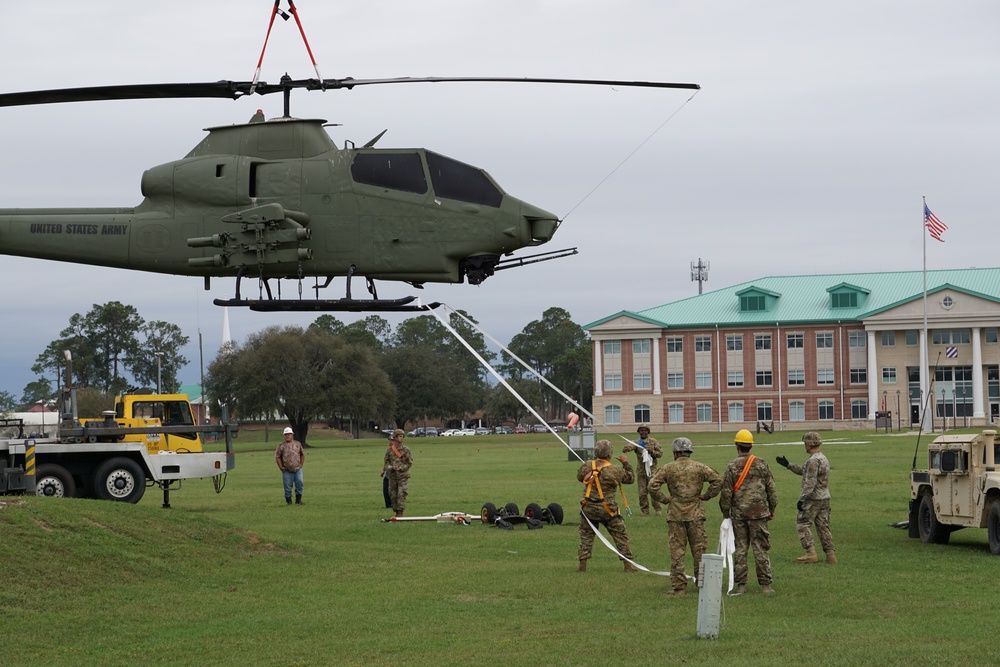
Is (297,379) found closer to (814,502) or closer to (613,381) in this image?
(613,381)

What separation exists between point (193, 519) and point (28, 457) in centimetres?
489

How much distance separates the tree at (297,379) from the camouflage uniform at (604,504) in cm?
7087

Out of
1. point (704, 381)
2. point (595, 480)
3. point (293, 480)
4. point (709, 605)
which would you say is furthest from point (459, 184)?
point (704, 381)

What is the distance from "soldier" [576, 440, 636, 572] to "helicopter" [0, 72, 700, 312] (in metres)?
3.09

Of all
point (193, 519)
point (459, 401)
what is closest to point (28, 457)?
point (193, 519)

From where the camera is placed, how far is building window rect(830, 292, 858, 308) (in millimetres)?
103375

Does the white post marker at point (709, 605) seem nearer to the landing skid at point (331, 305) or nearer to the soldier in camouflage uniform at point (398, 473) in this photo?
the landing skid at point (331, 305)

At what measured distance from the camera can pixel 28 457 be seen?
23.5m

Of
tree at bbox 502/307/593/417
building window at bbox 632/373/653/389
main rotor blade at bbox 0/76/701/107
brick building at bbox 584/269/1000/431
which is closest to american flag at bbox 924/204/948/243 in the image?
brick building at bbox 584/269/1000/431

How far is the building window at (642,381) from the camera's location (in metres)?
106

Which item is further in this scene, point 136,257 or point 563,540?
point 563,540

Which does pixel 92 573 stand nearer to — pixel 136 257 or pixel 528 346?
pixel 136 257

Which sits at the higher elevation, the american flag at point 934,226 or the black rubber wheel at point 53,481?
the american flag at point 934,226

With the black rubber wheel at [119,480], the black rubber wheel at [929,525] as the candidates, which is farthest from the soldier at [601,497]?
the black rubber wheel at [119,480]
